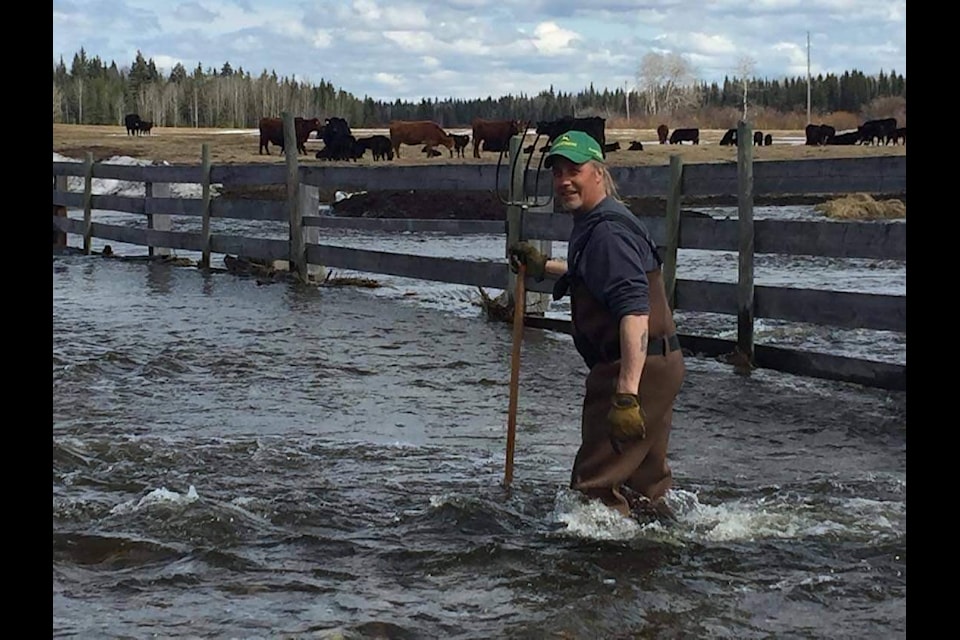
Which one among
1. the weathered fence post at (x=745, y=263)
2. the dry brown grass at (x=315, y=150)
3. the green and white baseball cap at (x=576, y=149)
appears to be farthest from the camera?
the dry brown grass at (x=315, y=150)

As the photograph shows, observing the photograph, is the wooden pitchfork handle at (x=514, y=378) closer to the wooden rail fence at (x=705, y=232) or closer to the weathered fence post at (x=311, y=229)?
the wooden rail fence at (x=705, y=232)

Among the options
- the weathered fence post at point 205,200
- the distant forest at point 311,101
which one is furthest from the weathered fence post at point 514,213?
the distant forest at point 311,101

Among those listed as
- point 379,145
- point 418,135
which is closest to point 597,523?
point 379,145

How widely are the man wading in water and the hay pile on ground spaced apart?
21.3 meters

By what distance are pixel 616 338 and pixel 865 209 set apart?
911 inches

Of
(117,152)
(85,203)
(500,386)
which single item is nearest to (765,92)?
(117,152)

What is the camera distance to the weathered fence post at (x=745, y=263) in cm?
958

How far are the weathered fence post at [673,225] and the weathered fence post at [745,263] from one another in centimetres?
58

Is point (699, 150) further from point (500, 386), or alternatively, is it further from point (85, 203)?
point (500, 386)

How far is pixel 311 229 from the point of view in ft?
49.5

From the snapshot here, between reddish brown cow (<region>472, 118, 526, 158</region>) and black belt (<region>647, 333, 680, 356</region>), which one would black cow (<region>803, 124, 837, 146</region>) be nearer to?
reddish brown cow (<region>472, 118, 526, 158</region>)

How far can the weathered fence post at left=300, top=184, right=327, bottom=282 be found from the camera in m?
14.9

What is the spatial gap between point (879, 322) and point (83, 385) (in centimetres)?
515

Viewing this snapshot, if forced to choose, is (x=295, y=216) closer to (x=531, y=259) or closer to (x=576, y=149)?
(x=531, y=259)
